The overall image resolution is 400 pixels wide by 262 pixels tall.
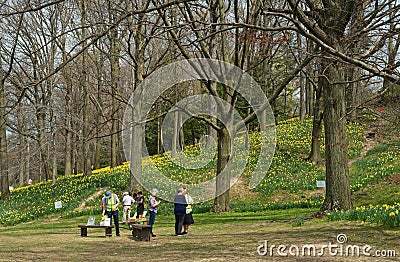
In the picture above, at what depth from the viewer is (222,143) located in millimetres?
16922

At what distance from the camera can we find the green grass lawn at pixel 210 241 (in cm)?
835

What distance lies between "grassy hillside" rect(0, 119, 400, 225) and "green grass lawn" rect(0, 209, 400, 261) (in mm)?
5135

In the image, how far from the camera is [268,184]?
22250 millimetres

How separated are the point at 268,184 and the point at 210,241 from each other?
12268mm

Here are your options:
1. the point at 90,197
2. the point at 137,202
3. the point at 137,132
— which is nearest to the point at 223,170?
the point at 137,202

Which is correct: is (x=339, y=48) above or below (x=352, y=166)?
above

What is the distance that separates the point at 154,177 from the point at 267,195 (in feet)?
22.1

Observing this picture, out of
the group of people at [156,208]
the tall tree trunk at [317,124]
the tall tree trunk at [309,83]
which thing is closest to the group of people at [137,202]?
the group of people at [156,208]

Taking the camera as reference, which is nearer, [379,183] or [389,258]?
[389,258]

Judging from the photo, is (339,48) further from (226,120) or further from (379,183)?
(379,183)

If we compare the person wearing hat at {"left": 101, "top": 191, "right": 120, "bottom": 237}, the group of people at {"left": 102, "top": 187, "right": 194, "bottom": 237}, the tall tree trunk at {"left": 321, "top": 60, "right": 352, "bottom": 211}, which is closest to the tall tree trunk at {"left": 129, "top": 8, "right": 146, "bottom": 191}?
the group of people at {"left": 102, "top": 187, "right": 194, "bottom": 237}

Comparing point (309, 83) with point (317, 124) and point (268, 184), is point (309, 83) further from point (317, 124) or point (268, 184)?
point (268, 184)

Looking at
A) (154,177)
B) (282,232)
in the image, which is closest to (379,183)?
(282,232)

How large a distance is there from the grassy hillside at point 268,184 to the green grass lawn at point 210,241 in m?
5.13
